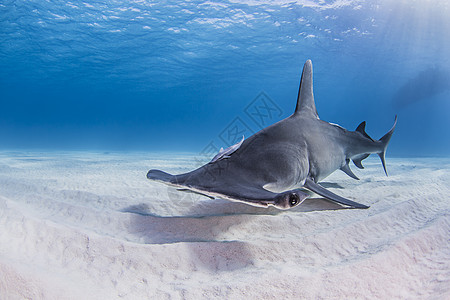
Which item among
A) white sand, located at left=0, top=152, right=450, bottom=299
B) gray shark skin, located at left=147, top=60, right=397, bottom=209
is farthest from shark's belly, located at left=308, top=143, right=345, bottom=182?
white sand, located at left=0, top=152, right=450, bottom=299

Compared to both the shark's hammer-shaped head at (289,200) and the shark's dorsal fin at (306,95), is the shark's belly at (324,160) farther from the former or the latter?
the shark's hammer-shaped head at (289,200)

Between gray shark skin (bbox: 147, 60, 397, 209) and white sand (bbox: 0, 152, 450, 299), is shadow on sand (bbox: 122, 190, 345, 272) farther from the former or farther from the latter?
gray shark skin (bbox: 147, 60, 397, 209)

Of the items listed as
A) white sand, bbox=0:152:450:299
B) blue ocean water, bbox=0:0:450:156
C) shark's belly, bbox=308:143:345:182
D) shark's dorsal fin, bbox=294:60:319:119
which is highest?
blue ocean water, bbox=0:0:450:156

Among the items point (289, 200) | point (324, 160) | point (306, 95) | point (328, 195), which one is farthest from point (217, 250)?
point (306, 95)

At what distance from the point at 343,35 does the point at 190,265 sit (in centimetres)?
2957

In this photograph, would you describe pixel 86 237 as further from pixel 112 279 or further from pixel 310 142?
pixel 310 142

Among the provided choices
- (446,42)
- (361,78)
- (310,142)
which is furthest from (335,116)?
(310,142)

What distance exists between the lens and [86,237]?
2379mm

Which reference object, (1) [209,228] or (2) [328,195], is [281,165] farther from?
(1) [209,228]

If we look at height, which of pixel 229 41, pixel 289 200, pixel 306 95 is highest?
pixel 229 41

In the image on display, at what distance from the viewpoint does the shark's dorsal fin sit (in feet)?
12.6

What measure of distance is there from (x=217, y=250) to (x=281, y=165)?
3.38 feet

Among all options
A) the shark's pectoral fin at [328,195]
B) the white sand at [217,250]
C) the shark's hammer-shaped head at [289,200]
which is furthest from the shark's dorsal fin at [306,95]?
the shark's hammer-shaped head at [289,200]

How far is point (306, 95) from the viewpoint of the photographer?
3889 millimetres
